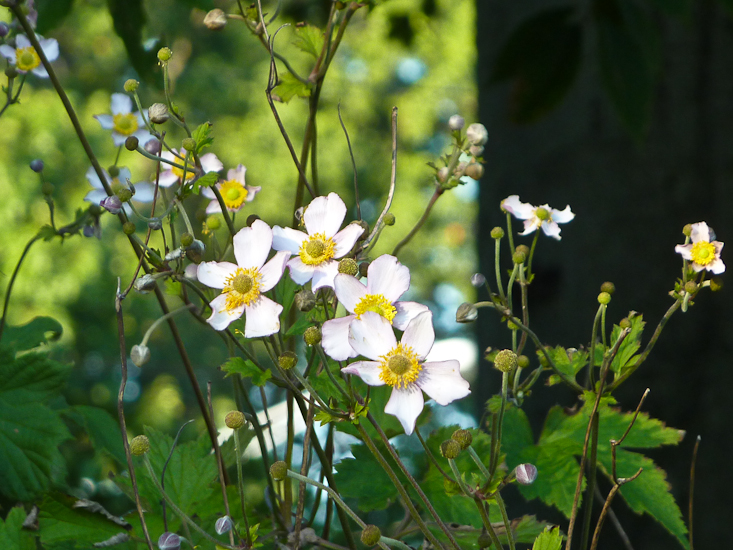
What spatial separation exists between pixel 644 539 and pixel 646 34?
2.89 ft

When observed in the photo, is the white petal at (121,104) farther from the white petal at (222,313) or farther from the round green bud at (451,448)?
the round green bud at (451,448)

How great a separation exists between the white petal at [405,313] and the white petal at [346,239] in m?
0.04

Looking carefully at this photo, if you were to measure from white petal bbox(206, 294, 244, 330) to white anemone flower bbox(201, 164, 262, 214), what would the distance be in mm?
111

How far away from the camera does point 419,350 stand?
0.34 m

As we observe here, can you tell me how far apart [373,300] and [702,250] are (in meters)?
0.22

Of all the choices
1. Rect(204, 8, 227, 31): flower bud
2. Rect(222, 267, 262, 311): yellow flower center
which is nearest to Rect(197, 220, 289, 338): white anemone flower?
Rect(222, 267, 262, 311): yellow flower center

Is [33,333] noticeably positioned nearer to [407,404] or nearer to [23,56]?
[23,56]

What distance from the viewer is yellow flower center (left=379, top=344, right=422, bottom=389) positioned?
0.34 m

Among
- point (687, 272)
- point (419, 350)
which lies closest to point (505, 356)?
point (419, 350)

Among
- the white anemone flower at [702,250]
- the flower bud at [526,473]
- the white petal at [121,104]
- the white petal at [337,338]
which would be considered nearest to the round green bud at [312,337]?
the white petal at [337,338]

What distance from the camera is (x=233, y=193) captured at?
0.48 m

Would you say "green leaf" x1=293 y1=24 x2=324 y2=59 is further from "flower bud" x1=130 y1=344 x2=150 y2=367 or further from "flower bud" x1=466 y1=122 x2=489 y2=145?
"flower bud" x1=130 y1=344 x2=150 y2=367

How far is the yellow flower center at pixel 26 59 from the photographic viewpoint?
0.57 m

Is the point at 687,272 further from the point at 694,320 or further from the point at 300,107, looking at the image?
the point at 300,107
